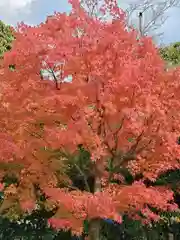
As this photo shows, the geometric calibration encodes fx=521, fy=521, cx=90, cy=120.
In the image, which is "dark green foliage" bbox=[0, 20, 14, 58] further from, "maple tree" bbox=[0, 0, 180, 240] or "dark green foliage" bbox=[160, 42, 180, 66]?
"maple tree" bbox=[0, 0, 180, 240]

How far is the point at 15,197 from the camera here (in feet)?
46.9

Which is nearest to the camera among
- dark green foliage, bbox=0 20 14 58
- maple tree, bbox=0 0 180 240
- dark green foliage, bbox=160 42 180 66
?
maple tree, bbox=0 0 180 240

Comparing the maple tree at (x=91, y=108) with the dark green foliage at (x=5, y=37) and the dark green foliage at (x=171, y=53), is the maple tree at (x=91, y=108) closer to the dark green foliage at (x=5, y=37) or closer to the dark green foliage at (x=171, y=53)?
the dark green foliage at (x=171, y=53)

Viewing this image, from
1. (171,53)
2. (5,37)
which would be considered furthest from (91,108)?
(5,37)

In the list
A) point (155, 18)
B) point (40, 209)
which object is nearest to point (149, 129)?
point (40, 209)

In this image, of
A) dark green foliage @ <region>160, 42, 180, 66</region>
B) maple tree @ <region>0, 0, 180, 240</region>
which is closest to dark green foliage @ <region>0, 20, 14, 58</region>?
dark green foliage @ <region>160, 42, 180, 66</region>

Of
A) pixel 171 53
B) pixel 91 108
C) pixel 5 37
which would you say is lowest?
pixel 91 108

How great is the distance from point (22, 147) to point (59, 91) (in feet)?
6.27

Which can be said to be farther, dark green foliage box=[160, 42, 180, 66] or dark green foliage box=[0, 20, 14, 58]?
dark green foliage box=[0, 20, 14, 58]

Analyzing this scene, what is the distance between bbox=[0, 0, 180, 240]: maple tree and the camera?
Result: 11789mm

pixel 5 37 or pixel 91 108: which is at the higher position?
pixel 5 37

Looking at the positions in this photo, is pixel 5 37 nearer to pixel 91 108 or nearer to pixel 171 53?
pixel 171 53

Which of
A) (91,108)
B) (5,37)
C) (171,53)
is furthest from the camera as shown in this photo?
(5,37)

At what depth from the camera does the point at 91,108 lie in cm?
1206
